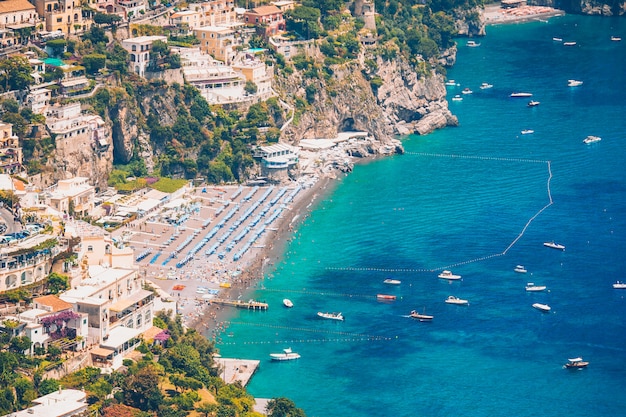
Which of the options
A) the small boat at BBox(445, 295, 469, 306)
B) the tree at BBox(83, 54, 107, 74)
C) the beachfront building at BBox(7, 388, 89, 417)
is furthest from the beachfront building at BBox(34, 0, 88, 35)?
the beachfront building at BBox(7, 388, 89, 417)

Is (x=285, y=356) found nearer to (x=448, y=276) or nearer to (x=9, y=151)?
(x=448, y=276)

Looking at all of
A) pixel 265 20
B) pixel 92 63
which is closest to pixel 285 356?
pixel 92 63

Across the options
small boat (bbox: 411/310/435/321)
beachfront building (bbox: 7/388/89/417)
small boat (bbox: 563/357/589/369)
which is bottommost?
small boat (bbox: 563/357/589/369)

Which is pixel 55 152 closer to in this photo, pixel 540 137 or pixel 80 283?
pixel 80 283

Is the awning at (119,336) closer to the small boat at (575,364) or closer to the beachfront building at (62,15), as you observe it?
the small boat at (575,364)

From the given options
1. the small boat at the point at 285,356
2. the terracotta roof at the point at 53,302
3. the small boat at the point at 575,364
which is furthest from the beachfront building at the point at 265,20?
the terracotta roof at the point at 53,302

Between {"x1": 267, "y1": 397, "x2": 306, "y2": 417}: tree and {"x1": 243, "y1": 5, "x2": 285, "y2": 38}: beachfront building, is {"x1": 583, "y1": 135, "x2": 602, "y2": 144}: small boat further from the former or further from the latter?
{"x1": 267, "y1": 397, "x2": 306, "y2": 417}: tree

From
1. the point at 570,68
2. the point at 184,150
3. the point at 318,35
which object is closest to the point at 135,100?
the point at 184,150

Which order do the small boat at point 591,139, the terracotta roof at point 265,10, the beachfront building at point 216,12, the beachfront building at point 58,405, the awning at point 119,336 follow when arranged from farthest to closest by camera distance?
1. the terracotta roof at point 265,10
2. the small boat at point 591,139
3. the beachfront building at point 216,12
4. the awning at point 119,336
5. the beachfront building at point 58,405
